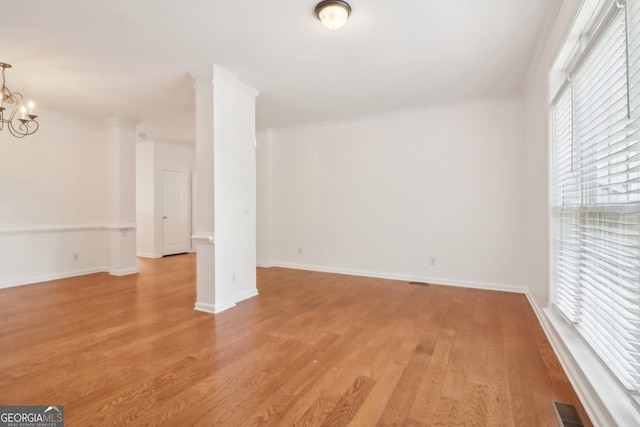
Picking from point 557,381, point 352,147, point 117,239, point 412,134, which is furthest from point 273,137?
point 557,381

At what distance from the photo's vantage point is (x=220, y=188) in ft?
11.2

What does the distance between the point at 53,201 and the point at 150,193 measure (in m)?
2.35

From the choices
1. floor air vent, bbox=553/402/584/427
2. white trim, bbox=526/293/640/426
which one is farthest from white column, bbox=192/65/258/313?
white trim, bbox=526/293/640/426

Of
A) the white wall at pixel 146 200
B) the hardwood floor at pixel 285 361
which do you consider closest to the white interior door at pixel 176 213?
the white wall at pixel 146 200

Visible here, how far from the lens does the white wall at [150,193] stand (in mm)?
7230

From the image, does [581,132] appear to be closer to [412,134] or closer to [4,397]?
[412,134]

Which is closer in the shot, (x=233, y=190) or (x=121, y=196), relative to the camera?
(x=233, y=190)

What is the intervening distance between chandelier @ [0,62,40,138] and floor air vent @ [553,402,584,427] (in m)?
4.83

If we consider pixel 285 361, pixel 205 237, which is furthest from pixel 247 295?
pixel 285 361

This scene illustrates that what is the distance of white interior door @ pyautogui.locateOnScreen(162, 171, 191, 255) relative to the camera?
7512 mm

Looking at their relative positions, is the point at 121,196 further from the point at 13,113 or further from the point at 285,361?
the point at 285,361

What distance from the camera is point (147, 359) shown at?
2.30 m

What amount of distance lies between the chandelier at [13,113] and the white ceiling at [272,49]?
0.56 ft

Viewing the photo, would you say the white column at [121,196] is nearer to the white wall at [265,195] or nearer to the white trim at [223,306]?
the white wall at [265,195]
